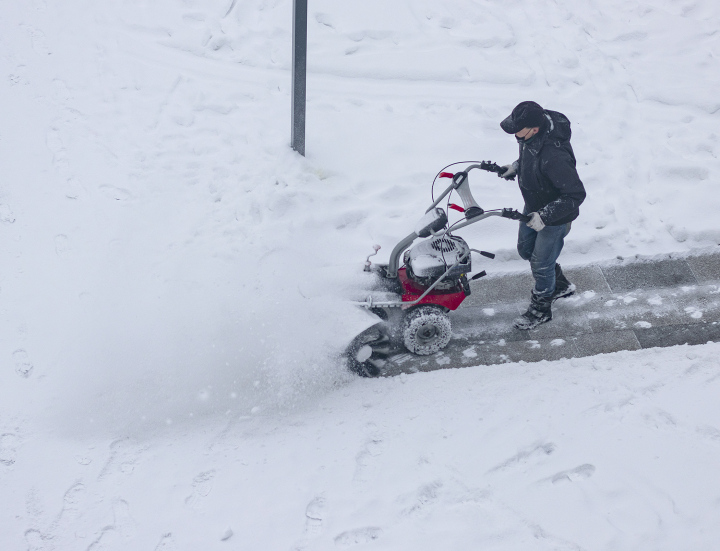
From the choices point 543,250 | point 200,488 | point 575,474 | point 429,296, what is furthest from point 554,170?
point 200,488

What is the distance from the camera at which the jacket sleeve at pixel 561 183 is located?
135 inches

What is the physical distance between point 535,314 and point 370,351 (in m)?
1.40

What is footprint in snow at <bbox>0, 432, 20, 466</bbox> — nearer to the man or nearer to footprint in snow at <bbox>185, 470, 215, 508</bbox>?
footprint in snow at <bbox>185, 470, 215, 508</bbox>

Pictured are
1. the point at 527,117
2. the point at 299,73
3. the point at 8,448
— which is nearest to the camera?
the point at 527,117

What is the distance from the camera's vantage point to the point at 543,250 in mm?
3912

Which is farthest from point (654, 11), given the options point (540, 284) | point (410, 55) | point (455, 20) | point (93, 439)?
point (93, 439)

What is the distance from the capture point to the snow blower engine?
3846 mm

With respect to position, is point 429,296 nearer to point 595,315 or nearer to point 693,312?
point 595,315

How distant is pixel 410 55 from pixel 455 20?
0.90 metres

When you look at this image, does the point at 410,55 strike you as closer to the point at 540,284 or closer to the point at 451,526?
the point at 540,284

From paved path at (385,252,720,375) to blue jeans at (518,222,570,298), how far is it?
390 millimetres

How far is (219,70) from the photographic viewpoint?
249 inches

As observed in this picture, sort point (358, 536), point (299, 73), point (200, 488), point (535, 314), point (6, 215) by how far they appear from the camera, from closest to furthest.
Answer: point (358, 536) < point (200, 488) < point (535, 314) < point (299, 73) < point (6, 215)

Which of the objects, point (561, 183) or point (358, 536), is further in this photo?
point (561, 183)
